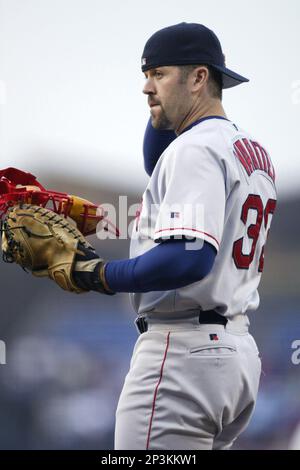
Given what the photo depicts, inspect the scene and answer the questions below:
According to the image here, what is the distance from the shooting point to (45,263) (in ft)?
5.20

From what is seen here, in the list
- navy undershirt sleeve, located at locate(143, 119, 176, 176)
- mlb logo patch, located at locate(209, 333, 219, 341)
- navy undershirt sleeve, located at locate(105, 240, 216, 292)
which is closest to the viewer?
navy undershirt sleeve, located at locate(105, 240, 216, 292)

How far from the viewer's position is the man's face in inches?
63.8

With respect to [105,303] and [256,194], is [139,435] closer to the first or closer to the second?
[256,194]

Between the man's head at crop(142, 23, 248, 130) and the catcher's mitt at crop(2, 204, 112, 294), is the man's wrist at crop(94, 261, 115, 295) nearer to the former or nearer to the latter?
the catcher's mitt at crop(2, 204, 112, 294)

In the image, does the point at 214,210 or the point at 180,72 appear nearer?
the point at 214,210

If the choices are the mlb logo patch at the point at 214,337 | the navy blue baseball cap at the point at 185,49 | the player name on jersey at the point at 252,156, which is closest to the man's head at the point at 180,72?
the navy blue baseball cap at the point at 185,49

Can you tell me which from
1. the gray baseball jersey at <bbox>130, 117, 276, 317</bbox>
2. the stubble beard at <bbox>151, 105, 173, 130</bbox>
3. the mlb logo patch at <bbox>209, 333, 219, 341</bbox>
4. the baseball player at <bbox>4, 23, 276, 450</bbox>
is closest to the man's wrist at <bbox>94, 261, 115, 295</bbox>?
the baseball player at <bbox>4, 23, 276, 450</bbox>

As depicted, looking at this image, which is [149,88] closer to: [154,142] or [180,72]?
[180,72]

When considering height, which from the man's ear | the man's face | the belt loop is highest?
the man's ear

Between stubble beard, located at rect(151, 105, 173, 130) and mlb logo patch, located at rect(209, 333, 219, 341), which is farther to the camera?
stubble beard, located at rect(151, 105, 173, 130)

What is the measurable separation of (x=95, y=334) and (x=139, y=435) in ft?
7.51

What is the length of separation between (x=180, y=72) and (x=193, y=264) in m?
0.44

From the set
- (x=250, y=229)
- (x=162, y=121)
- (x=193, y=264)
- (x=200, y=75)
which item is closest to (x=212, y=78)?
(x=200, y=75)

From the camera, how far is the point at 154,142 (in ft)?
6.43
